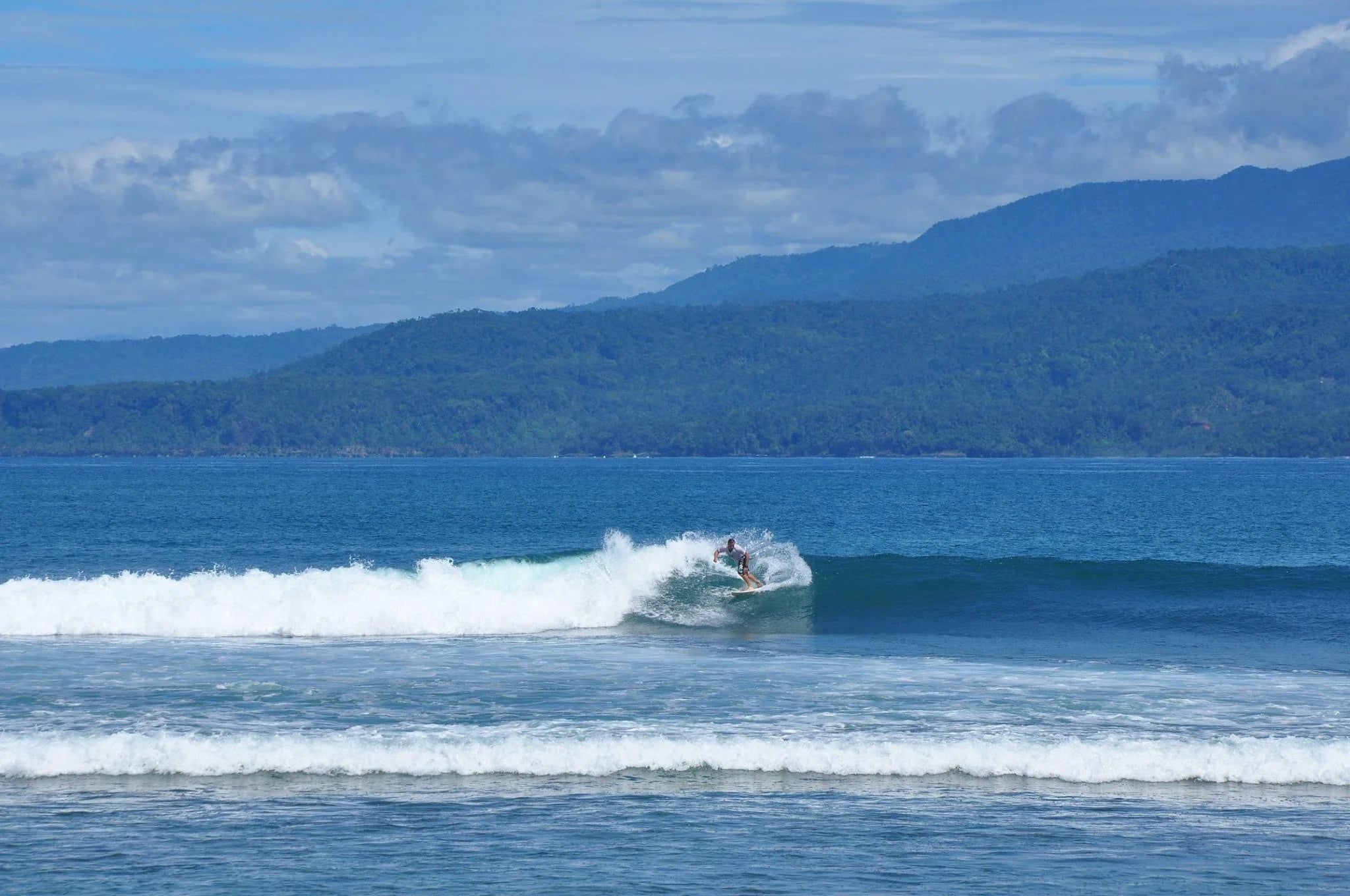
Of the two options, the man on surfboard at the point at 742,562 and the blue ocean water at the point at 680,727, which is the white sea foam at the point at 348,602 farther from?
the man on surfboard at the point at 742,562

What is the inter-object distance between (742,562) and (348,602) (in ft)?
30.8

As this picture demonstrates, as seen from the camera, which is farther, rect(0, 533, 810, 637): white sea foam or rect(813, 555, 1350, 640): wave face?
rect(813, 555, 1350, 640): wave face

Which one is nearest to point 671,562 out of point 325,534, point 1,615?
point 1,615

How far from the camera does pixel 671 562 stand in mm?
35125

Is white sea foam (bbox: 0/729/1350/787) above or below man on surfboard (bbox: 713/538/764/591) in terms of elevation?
below

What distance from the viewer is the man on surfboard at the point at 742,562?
3481cm

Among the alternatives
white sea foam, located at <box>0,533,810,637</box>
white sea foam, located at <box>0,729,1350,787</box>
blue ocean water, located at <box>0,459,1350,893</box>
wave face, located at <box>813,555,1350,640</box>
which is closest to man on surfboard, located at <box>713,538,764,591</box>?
blue ocean water, located at <box>0,459,1350,893</box>

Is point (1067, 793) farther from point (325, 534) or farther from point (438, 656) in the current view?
point (325, 534)

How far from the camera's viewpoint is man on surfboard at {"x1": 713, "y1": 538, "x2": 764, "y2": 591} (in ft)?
114

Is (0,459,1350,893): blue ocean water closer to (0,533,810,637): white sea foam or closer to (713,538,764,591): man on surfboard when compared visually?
(0,533,810,637): white sea foam

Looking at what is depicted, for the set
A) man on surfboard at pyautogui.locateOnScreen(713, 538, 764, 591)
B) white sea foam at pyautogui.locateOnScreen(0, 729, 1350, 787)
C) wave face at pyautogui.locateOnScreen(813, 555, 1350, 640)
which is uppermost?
man on surfboard at pyautogui.locateOnScreen(713, 538, 764, 591)

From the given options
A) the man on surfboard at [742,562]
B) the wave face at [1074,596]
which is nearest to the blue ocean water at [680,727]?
the wave face at [1074,596]

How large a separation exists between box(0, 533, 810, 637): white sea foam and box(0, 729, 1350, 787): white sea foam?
11.2 meters

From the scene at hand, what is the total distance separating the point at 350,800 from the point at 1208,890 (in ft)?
28.1
